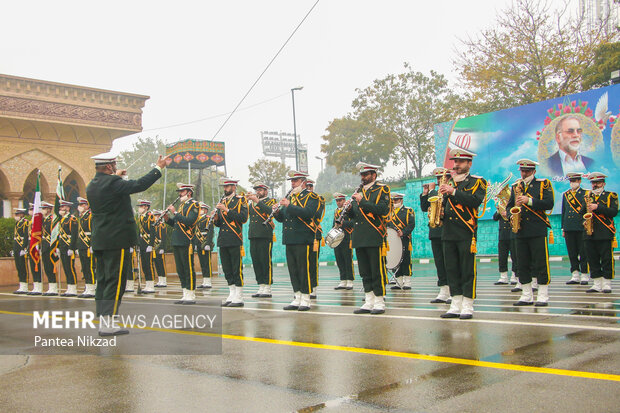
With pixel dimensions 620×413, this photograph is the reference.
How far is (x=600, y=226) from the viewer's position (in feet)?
37.4

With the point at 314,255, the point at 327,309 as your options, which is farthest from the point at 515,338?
the point at 314,255

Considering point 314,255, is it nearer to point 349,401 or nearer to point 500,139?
point 349,401

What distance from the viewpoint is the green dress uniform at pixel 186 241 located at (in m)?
11.3

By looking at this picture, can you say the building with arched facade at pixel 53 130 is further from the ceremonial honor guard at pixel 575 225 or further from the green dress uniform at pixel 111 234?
the ceremonial honor guard at pixel 575 225

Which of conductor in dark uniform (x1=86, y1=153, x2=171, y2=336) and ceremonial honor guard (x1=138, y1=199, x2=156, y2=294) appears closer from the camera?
conductor in dark uniform (x1=86, y1=153, x2=171, y2=336)

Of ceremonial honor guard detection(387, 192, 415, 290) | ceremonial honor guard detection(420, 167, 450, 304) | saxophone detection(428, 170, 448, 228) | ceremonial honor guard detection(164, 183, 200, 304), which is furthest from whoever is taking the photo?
ceremonial honor guard detection(387, 192, 415, 290)

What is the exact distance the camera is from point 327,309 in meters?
9.51

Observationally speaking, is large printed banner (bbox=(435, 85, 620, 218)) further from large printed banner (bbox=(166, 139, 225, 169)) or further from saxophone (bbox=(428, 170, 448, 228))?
large printed banner (bbox=(166, 139, 225, 169))

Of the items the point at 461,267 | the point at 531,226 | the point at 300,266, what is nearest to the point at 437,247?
the point at 531,226

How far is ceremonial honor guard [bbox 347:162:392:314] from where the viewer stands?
859cm

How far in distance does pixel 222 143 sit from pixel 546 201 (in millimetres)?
34421

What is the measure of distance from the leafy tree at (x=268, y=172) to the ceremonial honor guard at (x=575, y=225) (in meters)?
49.0

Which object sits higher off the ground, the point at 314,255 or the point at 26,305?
the point at 314,255

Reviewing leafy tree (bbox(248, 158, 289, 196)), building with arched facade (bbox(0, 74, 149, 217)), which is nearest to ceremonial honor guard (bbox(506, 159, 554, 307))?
building with arched facade (bbox(0, 74, 149, 217))
